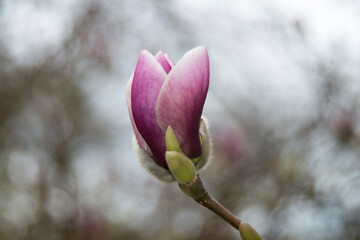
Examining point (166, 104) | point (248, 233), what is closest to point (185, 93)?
point (166, 104)

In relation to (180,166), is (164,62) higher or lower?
higher

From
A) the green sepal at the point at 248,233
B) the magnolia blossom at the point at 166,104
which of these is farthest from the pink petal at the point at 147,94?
the green sepal at the point at 248,233

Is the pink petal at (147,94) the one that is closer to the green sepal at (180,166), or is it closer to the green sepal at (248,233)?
the green sepal at (180,166)

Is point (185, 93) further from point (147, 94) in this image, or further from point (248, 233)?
point (248, 233)

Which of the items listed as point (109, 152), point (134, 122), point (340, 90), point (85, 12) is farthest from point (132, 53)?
point (134, 122)

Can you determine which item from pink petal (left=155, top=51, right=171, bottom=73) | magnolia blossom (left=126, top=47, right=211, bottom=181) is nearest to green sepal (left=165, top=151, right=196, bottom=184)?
magnolia blossom (left=126, top=47, right=211, bottom=181)
